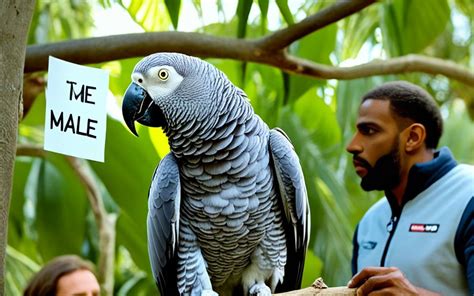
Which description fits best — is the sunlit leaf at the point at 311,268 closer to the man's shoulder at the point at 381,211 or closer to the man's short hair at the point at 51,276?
the man's shoulder at the point at 381,211

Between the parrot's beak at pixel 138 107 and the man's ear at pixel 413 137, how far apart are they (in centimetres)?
63

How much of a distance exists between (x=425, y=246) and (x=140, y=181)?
95cm

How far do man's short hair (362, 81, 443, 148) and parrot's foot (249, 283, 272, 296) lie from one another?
0.52 meters

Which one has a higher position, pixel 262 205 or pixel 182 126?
pixel 182 126

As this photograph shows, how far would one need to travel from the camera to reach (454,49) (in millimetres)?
4281

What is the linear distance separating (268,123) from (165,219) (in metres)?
1.01

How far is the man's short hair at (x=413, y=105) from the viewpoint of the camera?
57.8 inches

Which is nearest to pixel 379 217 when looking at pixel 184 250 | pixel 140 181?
pixel 184 250

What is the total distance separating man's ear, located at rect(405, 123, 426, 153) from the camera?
145 centimetres

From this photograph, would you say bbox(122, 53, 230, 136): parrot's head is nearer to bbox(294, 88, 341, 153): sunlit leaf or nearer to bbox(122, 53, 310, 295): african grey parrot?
bbox(122, 53, 310, 295): african grey parrot

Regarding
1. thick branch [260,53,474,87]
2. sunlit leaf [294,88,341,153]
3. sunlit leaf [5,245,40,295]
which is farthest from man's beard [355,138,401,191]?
sunlit leaf [5,245,40,295]

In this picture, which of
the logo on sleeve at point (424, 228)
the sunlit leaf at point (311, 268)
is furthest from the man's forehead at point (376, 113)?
the sunlit leaf at point (311, 268)

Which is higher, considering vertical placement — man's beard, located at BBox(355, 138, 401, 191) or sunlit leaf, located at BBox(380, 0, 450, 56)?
sunlit leaf, located at BBox(380, 0, 450, 56)

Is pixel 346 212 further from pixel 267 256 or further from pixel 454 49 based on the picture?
pixel 454 49
